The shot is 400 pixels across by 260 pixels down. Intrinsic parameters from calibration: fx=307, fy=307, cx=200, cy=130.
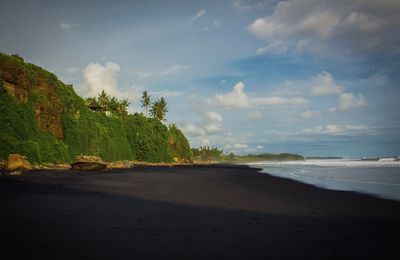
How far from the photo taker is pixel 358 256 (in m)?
5.17

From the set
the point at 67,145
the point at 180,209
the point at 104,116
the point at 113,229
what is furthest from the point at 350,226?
the point at 104,116

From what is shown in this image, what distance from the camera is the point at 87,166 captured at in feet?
100

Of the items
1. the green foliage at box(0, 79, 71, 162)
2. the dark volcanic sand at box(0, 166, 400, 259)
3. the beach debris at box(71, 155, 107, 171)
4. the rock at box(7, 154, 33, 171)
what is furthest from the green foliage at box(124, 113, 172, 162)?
the dark volcanic sand at box(0, 166, 400, 259)

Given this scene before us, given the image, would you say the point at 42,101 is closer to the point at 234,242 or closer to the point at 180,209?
the point at 180,209

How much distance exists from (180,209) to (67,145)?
114ft

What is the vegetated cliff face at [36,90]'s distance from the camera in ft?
108

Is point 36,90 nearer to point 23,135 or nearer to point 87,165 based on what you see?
point 23,135

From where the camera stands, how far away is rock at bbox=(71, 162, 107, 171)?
30.0 metres

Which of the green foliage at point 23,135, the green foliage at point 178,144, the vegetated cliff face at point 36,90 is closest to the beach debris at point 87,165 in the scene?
the green foliage at point 23,135

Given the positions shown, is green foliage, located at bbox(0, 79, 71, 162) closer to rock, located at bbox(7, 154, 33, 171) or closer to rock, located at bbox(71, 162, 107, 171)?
rock, located at bbox(7, 154, 33, 171)

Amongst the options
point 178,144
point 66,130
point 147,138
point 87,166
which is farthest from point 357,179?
point 178,144

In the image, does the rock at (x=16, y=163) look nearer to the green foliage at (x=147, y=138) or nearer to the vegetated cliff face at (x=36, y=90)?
the vegetated cliff face at (x=36, y=90)

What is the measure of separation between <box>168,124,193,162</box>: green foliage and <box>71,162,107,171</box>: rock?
6245 centimetres

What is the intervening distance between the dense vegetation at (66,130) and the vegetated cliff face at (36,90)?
108 millimetres
